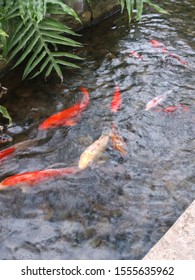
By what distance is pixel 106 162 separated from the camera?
3.75 metres

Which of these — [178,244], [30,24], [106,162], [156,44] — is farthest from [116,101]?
[178,244]

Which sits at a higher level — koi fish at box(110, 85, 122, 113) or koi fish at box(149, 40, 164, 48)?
koi fish at box(149, 40, 164, 48)

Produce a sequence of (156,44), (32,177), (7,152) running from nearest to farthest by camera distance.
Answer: (32,177) → (7,152) → (156,44)

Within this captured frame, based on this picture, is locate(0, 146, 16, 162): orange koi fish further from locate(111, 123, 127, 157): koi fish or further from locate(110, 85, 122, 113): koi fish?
locate(110, 85, 122, 113): koi fish

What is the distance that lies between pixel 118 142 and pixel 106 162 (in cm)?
31

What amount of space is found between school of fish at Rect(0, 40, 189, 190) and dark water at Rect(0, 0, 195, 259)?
6cm

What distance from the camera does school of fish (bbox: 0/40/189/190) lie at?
3.53 metres

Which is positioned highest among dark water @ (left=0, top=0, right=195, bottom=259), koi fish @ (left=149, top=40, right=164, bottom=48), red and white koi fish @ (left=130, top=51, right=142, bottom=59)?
koi fish @ (left=149, top=40, right=164, bottom=48)

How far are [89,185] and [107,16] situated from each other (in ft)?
12.5

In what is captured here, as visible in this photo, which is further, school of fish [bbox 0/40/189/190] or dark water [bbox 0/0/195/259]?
school of fish [bbox 0/40/189/190]

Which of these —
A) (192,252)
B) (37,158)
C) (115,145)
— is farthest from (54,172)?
(192,252)

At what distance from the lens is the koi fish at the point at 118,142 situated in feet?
12.7

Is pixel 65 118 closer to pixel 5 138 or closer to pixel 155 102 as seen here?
pixel 5 138

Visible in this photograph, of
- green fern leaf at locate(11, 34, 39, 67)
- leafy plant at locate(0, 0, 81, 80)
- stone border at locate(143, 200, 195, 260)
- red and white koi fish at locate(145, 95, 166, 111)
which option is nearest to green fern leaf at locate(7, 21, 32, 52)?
leafy plant at locate(0, 0, 81, 80)
